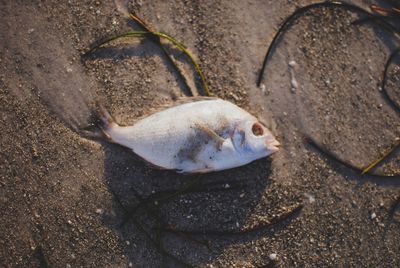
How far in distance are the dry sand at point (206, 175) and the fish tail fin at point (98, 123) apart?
69 millimetres

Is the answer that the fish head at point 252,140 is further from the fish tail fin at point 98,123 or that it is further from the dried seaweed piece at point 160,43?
the fish tail fin at point 98,123

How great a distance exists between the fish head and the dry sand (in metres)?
0.25

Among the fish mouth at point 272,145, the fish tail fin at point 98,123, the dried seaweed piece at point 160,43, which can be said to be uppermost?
the dried seaweed piece at point 160,43

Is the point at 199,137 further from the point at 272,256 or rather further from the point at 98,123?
the point at 272,256

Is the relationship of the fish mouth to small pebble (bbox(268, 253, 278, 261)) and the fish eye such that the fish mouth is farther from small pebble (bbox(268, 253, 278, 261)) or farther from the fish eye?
small pebble (bbox(268, 253, 278, 261))

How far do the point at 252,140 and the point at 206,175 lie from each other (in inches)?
20.4

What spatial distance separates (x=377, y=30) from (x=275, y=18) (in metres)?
0.91

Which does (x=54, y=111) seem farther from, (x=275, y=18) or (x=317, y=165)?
(x=317, y=165)

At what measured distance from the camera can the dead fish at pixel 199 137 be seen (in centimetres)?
302

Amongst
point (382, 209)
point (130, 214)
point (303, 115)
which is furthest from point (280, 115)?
point (130, 214)

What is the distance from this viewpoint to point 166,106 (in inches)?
124

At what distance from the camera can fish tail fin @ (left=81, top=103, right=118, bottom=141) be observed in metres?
3.18

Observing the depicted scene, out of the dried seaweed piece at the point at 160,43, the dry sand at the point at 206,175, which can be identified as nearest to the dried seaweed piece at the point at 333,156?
the dry sand at the point at 206,175

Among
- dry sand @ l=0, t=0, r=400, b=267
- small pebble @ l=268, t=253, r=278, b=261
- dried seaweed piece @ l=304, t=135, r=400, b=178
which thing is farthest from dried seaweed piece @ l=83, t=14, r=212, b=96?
small pebble @ l=268, t=253, r=278, b=261
